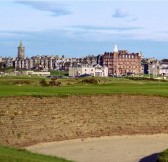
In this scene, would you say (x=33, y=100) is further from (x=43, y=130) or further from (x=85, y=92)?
(x=85, y=92)

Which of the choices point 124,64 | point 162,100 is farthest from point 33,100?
point 124,64

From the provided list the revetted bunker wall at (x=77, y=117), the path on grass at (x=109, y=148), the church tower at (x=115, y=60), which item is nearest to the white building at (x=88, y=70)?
the church tower at (x=115, y=60)

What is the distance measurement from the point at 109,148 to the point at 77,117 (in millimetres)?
4483

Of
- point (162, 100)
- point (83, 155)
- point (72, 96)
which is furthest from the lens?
point (162, 100)

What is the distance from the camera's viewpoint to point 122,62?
177750 millimetres

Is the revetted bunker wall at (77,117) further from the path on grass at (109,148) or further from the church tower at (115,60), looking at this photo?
the church tower at (115,60)

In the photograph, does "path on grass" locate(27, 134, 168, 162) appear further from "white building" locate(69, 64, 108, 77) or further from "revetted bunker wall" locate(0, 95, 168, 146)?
"white building" locate(69, 64, 108, 77)

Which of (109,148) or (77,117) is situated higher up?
(77,117)

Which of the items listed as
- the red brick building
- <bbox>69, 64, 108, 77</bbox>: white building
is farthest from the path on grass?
the red brick building

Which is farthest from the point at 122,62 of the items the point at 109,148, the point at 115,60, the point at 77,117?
the point at 109,148

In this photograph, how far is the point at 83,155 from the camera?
929 inches

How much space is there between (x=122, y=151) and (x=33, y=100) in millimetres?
6061

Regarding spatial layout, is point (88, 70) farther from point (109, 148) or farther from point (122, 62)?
point (109, 148)

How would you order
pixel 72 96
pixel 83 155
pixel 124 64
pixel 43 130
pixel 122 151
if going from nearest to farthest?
pixel 83 155, pixel 122 151, pixel 43 130, pixel 72 96, pixel 124 64
